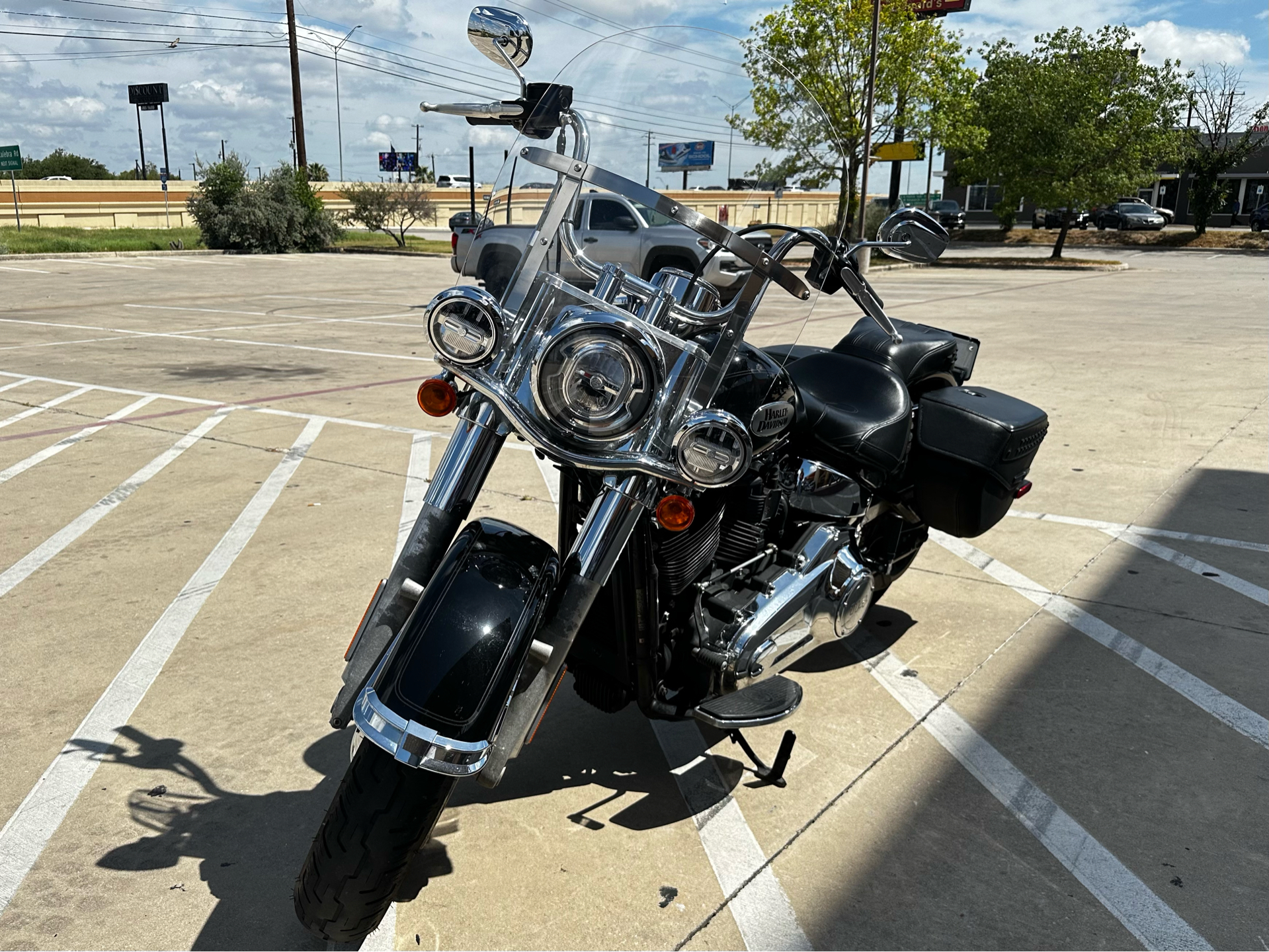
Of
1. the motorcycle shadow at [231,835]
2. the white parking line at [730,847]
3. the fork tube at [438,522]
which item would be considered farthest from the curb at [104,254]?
the fork tube at [438,522]

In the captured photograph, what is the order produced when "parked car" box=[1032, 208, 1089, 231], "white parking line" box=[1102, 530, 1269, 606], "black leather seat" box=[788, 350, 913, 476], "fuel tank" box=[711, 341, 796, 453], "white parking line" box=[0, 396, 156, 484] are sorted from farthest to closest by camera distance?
"parked car" box=[1032, 208, 1089, 231] < "white parking line" box=[0, 396, 156, 484] < "white parking line" box=[1102, 530, 1269, 606] < "black leather seat" box=[788, 350, 913, 476] < "fuel tank" box=[711, 341, 796, 453]

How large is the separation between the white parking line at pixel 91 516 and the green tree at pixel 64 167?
85.8 meters

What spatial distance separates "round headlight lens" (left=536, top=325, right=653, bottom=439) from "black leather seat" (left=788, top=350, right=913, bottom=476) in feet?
3.33

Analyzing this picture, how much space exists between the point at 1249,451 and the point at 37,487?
7895mm

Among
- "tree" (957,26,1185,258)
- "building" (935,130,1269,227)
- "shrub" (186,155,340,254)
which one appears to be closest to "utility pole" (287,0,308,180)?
"shrub" (186,155,340,254)

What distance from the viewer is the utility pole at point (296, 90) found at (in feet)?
118

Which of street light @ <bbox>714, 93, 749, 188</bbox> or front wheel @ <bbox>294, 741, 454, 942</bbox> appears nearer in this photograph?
front wheel @ <bbox>294, 741, 454, 942</bbox>

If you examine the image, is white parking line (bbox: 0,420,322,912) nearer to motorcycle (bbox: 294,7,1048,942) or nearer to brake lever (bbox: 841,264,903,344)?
motorcycle (bbox: 294,7,1048,942)

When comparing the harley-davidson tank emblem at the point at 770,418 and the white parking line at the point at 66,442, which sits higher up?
the harley-davidson tank emblem at the point at 770,418

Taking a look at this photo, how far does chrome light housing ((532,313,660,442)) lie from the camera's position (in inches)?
83.4

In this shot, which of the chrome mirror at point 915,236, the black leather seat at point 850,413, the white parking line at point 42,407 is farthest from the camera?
the white parking line at point 42,407

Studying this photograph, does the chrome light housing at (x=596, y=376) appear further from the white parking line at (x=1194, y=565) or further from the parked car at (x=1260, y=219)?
the parked car at (x=1260, y=219)

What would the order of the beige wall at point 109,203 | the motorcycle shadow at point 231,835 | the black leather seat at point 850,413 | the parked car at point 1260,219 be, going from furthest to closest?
1. the beige wall at point 109,203
2. the parked car at point 1260,219
3. the black leather seat at point 850,413
4. the motorcycle shadow at point 231,835

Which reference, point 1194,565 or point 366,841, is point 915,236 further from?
point 1194,565
